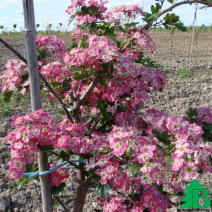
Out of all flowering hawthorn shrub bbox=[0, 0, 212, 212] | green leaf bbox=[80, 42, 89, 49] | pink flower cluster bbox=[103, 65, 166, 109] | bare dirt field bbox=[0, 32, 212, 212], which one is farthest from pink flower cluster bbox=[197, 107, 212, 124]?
bare dirt field bbox=[0, 32, 212, 212]

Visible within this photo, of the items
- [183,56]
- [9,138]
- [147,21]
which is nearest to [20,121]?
[9,138]

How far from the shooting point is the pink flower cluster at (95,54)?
4.59 feet

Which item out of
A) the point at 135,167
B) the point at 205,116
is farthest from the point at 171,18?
the point at 135,167

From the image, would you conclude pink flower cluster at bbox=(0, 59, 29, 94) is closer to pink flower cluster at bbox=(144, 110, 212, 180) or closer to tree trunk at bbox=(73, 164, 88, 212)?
tree trunk at bbox=(73, 164, 88, 212)

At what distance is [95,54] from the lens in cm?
141

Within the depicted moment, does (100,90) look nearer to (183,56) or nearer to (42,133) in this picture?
(42,133)

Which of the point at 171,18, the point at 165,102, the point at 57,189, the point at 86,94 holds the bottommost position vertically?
the point at 165,102

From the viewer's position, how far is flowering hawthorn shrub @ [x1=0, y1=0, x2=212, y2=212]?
1278mm

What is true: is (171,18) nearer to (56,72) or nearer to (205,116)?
(205,116)

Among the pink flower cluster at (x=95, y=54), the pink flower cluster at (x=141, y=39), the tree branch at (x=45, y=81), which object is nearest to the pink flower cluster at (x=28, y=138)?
the tree branch at (x=45, y=81)

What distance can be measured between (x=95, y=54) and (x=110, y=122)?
456 millimetres

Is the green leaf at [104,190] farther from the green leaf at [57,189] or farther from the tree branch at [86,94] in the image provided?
the tree branch at [86,94]

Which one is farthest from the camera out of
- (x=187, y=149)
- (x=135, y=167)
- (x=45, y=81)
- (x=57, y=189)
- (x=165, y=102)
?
(x=165, y=102)

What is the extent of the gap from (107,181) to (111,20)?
2.55 feet
